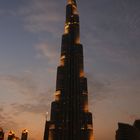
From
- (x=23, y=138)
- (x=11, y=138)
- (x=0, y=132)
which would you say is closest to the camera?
(x=23, y=138)

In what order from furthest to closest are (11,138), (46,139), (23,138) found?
(11,138), (23,138), (46,139)

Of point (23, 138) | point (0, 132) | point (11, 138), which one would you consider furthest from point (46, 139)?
point (0, 132)

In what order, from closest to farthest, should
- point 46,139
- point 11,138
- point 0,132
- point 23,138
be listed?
point 46,139, point 23,138, point 11,138, point 0,132

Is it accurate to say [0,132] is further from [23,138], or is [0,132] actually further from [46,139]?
[46,139]

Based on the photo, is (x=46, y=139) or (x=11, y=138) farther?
(x=11, y=138)

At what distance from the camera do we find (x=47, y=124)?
5378 cm

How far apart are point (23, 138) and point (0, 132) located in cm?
1634

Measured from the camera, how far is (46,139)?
51500 mm

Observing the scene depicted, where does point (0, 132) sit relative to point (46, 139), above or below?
above

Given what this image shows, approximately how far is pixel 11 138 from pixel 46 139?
3747 cm

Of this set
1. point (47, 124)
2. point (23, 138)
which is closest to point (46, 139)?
point (47, 124)

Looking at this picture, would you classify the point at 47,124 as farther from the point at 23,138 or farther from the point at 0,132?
the point at 0,132

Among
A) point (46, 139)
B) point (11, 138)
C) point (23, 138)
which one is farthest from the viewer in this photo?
point (11, 138)

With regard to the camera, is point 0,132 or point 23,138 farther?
point 0,132
